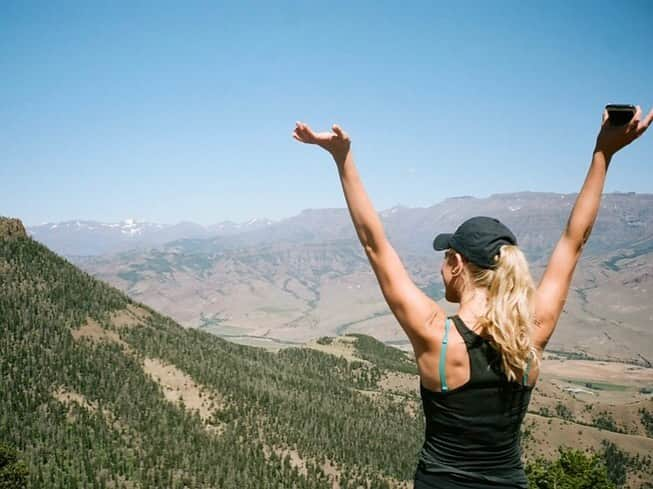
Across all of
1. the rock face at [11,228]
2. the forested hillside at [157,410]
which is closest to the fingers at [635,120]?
the forested hillside at [157,410]

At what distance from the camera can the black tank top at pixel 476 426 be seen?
4.64 meters

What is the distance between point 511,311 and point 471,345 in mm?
489

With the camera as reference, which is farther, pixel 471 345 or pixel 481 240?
pixel 481 240

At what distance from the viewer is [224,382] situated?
12375 centimetres

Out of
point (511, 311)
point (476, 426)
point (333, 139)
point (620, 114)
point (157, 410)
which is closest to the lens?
point (511, 311)

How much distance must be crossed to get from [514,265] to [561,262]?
4.30 ft

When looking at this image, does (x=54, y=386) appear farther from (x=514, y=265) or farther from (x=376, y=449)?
(x=514, y=265)

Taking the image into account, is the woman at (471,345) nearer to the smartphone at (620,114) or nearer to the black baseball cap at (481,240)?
the black baseball cap at (481,240)

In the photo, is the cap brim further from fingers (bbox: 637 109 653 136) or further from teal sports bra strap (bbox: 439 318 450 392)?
fingers (bbox: 637 109 653 136)

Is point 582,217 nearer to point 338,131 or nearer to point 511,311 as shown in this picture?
point 511,311

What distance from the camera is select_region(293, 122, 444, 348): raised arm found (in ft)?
15.1

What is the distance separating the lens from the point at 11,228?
483ft

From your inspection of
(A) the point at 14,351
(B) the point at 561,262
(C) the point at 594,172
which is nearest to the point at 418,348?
(B) the point at 561,262

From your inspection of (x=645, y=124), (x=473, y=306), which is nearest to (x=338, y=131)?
(x=473, y=306)
